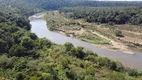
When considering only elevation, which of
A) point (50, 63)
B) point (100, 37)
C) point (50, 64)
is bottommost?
point (100, 37)

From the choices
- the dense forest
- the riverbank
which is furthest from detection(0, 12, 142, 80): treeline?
the riverbank

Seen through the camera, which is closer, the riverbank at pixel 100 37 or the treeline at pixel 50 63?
the treeline at pixel 50 63

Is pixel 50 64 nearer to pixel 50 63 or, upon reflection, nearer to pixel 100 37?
pixel 50 63

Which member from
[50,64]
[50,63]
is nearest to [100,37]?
[50,63]

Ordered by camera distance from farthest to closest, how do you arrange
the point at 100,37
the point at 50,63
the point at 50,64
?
the point at 100,37
the point at 50,63
the point at 50,64

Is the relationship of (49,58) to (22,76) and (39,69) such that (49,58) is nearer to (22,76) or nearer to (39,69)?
(39,69)

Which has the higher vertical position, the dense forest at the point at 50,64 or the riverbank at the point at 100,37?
the dense forest at the point at 50,64

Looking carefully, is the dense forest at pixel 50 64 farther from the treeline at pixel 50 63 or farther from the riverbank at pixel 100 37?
the riverbank at pixel 100 37

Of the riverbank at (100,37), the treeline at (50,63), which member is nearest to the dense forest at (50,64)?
the treeline at (50,63)

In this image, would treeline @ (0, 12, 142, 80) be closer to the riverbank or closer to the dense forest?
the dense forest
